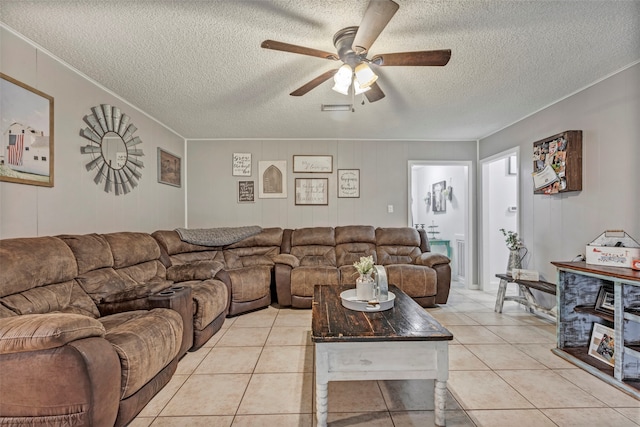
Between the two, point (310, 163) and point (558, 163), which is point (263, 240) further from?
point (558, 163)

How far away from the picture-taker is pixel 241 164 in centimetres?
482

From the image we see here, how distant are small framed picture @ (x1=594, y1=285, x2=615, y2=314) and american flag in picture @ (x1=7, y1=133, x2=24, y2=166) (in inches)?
177

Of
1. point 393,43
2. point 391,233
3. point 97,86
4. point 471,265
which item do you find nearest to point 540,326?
point 471,265

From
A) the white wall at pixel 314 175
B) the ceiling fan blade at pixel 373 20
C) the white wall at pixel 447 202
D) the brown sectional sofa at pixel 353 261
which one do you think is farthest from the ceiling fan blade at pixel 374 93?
the white wall at pixel 447 202

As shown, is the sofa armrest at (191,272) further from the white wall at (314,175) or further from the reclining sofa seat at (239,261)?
the white wall at (314,175)

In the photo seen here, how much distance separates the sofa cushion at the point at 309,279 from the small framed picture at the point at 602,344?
7.85 ft

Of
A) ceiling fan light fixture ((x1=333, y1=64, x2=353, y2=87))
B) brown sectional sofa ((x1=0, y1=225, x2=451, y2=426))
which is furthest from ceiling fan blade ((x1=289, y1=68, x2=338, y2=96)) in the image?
brown sectional sofa ((x1=0, y1=225, x2=451, y2=426))

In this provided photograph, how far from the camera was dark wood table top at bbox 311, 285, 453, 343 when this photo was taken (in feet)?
5.23

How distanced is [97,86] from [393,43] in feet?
8.93

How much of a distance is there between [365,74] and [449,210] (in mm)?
4355

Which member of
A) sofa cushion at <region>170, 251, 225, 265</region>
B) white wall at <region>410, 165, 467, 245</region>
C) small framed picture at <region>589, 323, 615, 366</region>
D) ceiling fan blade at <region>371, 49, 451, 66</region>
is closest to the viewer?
ceiling fan blade at <region>371, 49, 451, 66</region>

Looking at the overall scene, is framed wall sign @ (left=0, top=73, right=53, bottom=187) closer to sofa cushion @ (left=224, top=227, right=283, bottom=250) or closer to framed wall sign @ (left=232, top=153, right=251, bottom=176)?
sofa cushion @ (left=224, top=227, right=283, bottom=250)

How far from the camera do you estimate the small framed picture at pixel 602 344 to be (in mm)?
2229

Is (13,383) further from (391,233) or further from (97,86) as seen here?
(391,233)
